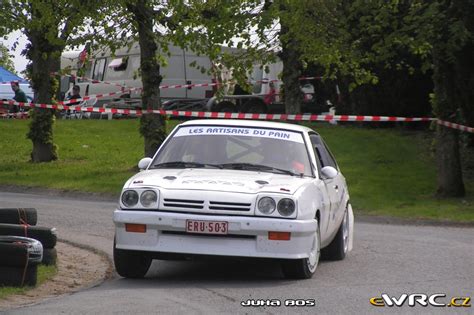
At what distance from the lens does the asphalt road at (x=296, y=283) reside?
8422 millimetres

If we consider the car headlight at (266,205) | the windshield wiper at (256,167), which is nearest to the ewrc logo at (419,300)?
the car headlight at (266,205)

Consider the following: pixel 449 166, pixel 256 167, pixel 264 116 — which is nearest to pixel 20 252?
pixel 256 167

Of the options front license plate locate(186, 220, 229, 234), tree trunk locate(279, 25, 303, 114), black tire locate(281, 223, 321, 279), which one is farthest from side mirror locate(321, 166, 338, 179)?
tree trunk locate(279, 25, 303, 114)

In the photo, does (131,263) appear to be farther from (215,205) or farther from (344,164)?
(344,164)

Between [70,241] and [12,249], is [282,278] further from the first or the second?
[70,241]

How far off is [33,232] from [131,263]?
3.75ft

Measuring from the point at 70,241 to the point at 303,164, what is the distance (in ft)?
12.5

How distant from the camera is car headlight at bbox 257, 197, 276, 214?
9.52 metres

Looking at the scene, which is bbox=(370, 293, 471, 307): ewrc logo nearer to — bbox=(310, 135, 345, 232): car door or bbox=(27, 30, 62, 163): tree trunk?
bbox=(310, 135, 345, 232): car door

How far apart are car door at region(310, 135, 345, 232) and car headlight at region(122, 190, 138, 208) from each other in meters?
2.17

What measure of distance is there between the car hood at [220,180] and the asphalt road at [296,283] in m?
0.71

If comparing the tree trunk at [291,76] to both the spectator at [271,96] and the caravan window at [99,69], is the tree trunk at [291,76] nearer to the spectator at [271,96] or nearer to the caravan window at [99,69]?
the spectator at [271,96]

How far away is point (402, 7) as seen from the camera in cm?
2259

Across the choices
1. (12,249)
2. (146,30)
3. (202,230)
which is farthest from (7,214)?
(146,30)
